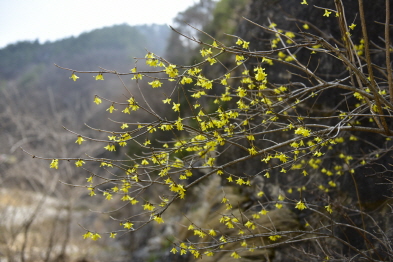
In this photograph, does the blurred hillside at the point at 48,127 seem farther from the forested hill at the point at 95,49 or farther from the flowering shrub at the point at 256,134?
the flowering shrub at the point at 256,134

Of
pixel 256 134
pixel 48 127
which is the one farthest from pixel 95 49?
pixel 256 134

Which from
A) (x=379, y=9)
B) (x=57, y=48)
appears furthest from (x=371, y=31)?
(x=57, y=48)

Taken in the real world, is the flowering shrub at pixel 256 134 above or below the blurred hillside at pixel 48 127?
above

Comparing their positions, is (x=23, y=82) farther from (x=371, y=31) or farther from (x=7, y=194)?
(x=371, y=31)

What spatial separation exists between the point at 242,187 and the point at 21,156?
8.04 metres

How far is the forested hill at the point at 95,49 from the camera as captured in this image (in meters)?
17.0

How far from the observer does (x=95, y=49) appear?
24.9 m

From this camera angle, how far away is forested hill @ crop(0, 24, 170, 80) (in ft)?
55.8

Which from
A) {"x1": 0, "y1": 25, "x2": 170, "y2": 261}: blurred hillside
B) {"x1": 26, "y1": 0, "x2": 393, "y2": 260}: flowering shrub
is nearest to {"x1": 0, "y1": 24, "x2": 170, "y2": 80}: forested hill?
{"x1": 0, "y1": 25, "x2": 170, "y2": 261}: blurred hillside

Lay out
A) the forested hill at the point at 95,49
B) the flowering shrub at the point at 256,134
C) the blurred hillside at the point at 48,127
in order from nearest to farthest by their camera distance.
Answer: the flowering shrub at the point at 256,134 → the blurred hillside at the point at 48,127 → the forested hill at the point at 95,49

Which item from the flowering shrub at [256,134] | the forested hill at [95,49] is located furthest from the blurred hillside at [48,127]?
the flowering shrub at [256,134]

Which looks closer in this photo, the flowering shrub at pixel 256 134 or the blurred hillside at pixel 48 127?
the flowering shrub at pixel 256 134

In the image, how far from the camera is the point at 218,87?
7.72 m

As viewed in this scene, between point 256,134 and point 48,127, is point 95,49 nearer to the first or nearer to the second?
point 48,127
